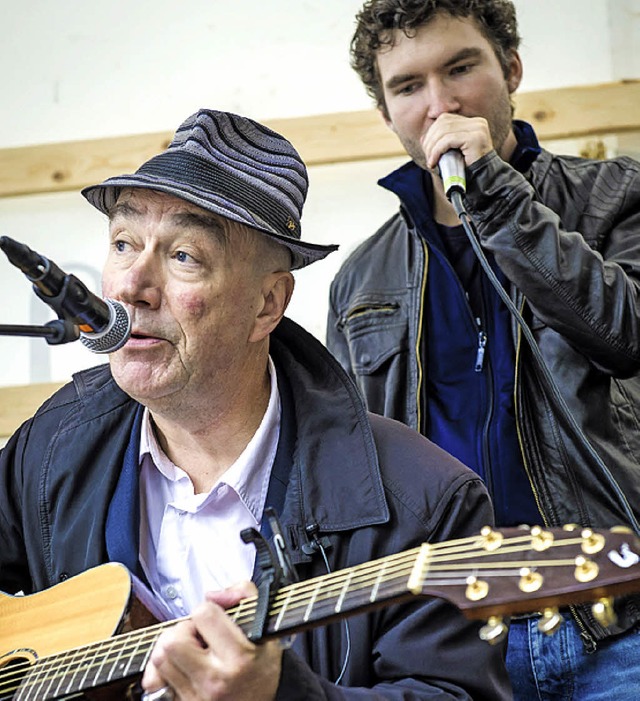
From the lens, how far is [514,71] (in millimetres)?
2883

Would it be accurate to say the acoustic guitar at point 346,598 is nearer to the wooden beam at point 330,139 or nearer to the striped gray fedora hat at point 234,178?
the striped gray fedora hat at point 234,178

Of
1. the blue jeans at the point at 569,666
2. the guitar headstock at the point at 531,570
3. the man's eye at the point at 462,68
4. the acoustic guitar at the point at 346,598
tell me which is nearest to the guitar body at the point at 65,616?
the acoustic guitar at the point at 346,598

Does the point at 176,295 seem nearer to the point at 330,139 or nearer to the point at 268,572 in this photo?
the point at 268,572

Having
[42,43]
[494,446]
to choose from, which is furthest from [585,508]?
[42,43]

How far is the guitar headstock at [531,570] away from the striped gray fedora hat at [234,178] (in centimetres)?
84

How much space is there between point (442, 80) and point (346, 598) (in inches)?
58.1

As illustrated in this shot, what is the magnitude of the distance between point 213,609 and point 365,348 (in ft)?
4.15

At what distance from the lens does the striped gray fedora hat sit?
2.12m

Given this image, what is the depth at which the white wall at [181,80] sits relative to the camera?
11.8 ft

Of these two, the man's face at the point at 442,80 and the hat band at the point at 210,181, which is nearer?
the hat band at the point at 210,181

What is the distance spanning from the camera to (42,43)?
3.98m

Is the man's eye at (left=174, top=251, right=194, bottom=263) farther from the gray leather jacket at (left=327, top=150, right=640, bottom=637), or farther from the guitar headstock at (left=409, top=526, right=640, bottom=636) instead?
the guitar headstock at (left=409, top=526, right=640, bottom=636)

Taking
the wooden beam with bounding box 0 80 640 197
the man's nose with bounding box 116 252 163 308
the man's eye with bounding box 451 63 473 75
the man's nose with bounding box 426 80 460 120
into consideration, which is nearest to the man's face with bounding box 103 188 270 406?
the man's nose with bounding box 116 252 163 308

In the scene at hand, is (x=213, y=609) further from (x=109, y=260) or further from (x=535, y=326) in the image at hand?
(x=535, y=326)
